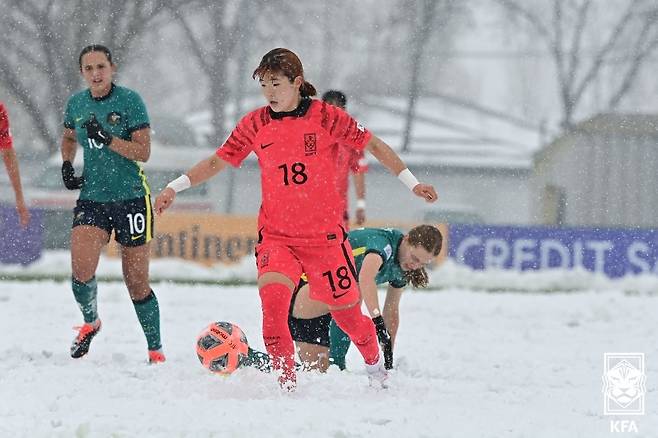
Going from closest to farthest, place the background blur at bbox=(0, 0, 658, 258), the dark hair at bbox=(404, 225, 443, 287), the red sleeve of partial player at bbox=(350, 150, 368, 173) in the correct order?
1. the dark hair at bbox=(404, 225, 443, 287)
2. the red sleeve of partial player at bbox=(350, 150, 368, 173)
3. the background blur at bbox=(0, 0, 658, 258)

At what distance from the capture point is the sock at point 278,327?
17.0 ft

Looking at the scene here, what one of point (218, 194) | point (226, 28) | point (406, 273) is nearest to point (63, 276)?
point (406, 273)

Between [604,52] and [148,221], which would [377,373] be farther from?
[604,52]

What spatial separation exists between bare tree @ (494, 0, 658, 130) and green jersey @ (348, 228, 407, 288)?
24.5m

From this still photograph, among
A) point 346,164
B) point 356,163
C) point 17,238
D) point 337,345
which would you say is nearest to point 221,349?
point 337,345

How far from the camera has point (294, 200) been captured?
17.3 ft

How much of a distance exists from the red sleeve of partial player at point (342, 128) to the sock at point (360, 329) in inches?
35.5

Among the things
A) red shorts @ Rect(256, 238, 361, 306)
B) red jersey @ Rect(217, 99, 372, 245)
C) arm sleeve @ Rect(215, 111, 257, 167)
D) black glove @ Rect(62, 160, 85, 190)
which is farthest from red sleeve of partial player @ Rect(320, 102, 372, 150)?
black glove @ Rect(62, 160, 85, 190)

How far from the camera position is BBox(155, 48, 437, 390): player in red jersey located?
5199 mm

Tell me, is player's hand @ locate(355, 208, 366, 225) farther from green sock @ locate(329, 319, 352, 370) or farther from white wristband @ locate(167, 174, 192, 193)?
white wristband @ locate(167, 174, 192, 193)

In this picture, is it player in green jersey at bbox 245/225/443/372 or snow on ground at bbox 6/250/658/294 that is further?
snow on ground at bbox 6/250/658/294

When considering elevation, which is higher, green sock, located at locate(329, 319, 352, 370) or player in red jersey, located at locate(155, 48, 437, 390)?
player in red jersey, located at locate(155, 48, 437, 390)

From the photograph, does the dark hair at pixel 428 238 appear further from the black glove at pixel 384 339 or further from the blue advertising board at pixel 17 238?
the blue advertising board at pixel 17 238

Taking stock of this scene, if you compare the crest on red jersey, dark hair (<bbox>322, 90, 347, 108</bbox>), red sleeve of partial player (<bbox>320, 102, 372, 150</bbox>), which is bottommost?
the crest on red jersey
